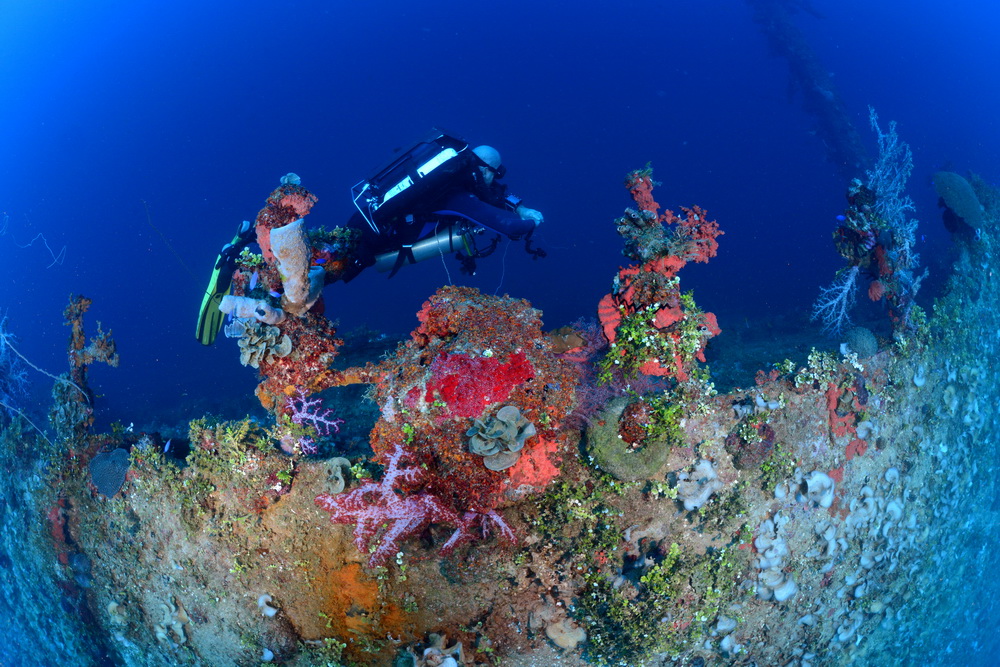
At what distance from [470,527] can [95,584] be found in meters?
6.47

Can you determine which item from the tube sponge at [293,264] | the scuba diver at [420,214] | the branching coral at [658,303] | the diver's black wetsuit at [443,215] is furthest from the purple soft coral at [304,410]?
the branching coral at [658,303]

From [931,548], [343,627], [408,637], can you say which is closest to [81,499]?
[343,627]

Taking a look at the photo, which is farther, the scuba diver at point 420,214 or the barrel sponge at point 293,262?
the scuba diver at point 420,214

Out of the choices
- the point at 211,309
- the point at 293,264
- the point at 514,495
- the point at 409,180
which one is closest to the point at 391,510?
the point at 514,495

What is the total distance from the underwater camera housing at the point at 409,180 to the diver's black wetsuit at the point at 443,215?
0.54ft

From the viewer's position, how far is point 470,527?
16.6 feet

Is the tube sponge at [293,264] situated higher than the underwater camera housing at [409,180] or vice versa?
the underwater camera housing at [409,180]

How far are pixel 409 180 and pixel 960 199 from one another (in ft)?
38.8

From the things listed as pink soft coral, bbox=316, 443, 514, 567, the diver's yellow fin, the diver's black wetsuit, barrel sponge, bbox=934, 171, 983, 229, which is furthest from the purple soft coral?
barrel sponge, bbox=934, 171, 983, 229

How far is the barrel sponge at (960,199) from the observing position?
10.5m

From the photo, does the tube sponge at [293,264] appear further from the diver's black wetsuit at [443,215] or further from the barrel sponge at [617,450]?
the barrel sponge at [617,450]

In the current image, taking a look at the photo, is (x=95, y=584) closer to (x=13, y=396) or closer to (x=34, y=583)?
(x=34, y=583)

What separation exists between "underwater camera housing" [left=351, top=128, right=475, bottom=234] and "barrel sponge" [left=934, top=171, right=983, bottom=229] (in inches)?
417

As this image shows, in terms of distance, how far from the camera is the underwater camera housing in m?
7.36
